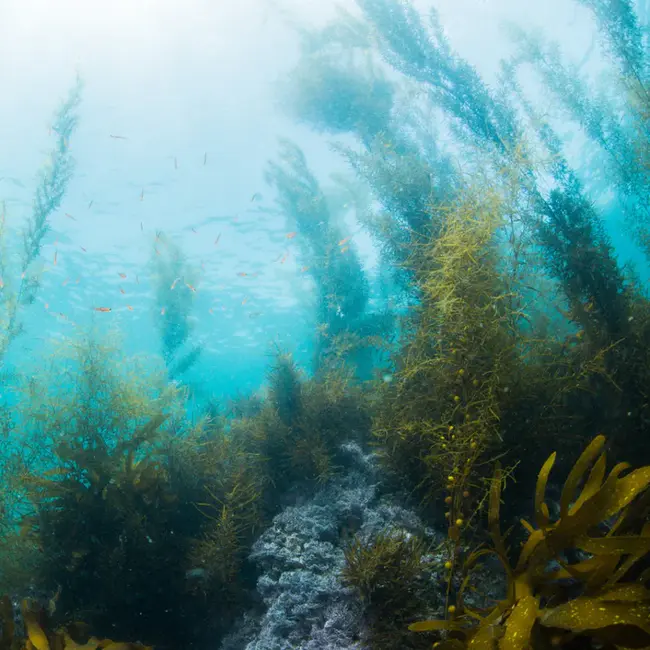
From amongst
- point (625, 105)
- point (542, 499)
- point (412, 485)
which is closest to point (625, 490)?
point (542, 499)

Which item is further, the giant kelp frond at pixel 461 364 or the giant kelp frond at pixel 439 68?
the giant kelp frond at pixel 439 68

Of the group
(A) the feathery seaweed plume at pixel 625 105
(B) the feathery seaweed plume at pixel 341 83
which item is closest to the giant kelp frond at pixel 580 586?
(A) the feathery seaweed plume at pixel 625 105

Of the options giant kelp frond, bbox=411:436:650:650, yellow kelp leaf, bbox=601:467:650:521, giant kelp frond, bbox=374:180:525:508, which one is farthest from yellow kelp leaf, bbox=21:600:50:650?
yellow kelp leaf, bbox=601:467:650:521

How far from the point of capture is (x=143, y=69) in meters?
13.8

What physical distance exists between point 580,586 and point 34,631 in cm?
412

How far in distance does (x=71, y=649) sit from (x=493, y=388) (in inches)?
160

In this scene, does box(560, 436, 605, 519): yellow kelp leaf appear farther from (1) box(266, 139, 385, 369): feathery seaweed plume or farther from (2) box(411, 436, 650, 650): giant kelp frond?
(1) box(266, 139, 385, 369): feathery seaweed plume

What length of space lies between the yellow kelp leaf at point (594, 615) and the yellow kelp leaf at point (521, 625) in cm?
8

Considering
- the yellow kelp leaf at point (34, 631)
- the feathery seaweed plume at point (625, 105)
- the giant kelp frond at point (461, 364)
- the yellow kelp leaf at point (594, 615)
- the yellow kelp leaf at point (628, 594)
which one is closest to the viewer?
the yellow kelp leaf at point (594, 615)

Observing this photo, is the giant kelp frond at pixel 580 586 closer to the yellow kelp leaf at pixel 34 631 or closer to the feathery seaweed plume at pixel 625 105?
the yellow kelp leaf at pixel 34 631

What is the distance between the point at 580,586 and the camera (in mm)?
2305

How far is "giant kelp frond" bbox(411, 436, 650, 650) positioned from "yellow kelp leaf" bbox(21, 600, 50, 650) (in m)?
2.96

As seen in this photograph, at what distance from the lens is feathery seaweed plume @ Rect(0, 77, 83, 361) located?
10.1 m

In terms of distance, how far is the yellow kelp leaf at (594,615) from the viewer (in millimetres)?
1830
